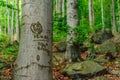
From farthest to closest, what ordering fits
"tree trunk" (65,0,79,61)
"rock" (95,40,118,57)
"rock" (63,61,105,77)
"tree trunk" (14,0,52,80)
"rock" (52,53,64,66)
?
"rock" (95,40,118,57), "rock" (52,53,64,66), "tree trunk" (65,0,79,61), "rock" (63,61,105,77), "tree trunk" (14,0,52,80)

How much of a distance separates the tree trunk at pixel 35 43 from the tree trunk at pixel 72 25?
692cm

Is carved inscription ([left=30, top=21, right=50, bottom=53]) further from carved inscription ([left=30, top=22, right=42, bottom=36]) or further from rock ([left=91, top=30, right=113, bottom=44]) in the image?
rock ([left=91, top=30, right=113, bottom=44])

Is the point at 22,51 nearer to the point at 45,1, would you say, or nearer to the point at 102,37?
the point at 45,1

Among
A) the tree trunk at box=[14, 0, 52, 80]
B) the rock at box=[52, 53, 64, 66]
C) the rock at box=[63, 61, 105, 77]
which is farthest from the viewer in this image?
the rock at box=[52, 53, 64, 66]

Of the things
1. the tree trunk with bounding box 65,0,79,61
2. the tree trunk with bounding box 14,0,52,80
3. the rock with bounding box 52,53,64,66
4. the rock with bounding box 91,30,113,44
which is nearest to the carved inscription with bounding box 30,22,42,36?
the tree trunk with bounding box 14,0,52,80

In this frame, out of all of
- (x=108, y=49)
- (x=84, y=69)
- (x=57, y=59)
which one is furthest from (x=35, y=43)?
(x=108, y=49)

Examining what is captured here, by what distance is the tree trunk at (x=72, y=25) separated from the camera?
9358 millimetres

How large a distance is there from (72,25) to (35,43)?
7352 millimetres

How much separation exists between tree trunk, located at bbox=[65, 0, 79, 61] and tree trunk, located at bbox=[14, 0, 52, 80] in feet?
22.7

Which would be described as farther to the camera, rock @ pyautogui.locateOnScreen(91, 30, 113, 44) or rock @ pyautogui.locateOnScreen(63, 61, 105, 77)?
rock @ pyautogui.locateOnScreen(91, 30, 113, 44)

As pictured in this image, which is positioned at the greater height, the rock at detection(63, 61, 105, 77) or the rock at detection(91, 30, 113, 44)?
the rock at detection(91, 30, 113, 44)

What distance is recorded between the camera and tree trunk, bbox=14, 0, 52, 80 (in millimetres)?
2023

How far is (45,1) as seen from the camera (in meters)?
2.08

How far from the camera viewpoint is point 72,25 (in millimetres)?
9328
